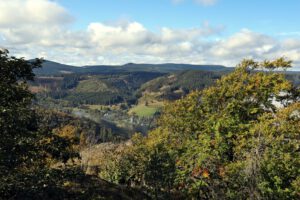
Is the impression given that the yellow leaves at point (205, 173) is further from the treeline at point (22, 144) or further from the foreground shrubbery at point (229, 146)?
the treeline at point (22, 144)

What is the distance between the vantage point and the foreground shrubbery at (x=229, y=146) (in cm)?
2488

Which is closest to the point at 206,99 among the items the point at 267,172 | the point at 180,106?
the point at 180,106

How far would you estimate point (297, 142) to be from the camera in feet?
113

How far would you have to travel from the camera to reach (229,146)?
38750mm

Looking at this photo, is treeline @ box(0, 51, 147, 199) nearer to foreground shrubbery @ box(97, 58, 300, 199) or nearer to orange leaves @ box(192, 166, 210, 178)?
orange leaves @ box(192, 166, 210, 178)

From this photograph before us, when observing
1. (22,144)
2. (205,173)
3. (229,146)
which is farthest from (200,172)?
(229,146)

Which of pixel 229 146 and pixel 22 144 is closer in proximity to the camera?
pixel 22 144

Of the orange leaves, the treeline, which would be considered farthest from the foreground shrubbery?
the treeline

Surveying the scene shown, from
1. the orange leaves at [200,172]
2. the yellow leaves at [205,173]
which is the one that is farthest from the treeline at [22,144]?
the orange leaves at [200,172]

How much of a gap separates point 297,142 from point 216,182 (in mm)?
14078

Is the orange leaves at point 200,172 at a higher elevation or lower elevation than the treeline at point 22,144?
lower

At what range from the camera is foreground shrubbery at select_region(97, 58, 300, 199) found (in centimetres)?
2488

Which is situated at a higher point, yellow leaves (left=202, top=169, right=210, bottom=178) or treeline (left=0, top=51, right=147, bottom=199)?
treeline (left=0, top=51, right=147, bottom=199)

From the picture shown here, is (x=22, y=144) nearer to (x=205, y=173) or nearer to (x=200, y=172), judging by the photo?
(x=205, y=173)
